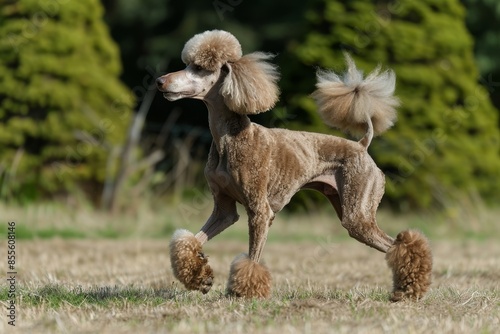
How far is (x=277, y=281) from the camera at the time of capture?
725 cm

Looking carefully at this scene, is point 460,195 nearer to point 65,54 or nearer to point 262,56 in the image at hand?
point 65,54

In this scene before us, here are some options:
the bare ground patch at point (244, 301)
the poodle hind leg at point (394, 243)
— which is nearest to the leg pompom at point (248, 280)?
the bare ground patch at point (244, 301)

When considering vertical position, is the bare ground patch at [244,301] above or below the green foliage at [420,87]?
above

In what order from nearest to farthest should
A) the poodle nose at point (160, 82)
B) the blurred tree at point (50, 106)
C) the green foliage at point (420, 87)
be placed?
the poodle nose at point (160, 82)
the green foliage at point (420, 87)
the blurred tree at point (50, 106)

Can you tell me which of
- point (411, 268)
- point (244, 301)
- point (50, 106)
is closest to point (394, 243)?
point (411, 268)

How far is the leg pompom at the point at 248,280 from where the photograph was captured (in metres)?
5.44

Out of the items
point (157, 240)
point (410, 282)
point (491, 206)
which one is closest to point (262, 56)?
point (410, 282)

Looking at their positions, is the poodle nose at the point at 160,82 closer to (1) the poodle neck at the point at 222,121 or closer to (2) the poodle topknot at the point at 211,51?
(2) the poodle topknot at the point at 211,51

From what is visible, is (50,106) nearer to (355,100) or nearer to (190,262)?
(355,100)

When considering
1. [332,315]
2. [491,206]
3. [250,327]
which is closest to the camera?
[250,327]

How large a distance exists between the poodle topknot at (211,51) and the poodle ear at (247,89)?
0.20 feet

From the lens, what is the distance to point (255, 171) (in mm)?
5547

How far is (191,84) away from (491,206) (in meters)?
9.56

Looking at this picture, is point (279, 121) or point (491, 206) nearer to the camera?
point (279, 121)
